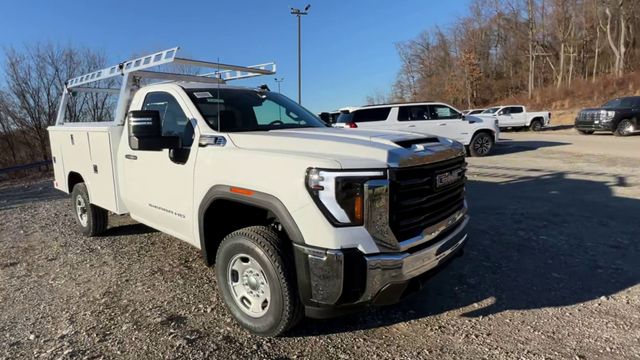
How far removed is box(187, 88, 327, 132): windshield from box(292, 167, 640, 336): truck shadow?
1880 mm

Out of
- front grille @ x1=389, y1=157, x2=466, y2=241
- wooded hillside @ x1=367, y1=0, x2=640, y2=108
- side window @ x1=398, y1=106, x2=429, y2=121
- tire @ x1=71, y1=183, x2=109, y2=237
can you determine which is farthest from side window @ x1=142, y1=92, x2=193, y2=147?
wooded hillside @ x1=367, y1=0, x2=640, y2=108

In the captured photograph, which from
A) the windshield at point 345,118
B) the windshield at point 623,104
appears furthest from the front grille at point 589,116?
the windshield at point 345,118

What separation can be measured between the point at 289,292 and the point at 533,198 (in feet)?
20.5

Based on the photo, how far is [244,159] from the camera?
318cm

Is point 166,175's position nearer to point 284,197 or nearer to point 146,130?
point 146,130

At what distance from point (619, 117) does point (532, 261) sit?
19.7m

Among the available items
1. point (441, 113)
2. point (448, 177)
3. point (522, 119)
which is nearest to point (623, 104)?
point (522, 119)

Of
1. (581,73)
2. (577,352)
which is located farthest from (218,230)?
(581,73)

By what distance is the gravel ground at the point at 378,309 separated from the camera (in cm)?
309

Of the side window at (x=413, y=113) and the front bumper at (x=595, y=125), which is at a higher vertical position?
the side window at (x=413, y=113)

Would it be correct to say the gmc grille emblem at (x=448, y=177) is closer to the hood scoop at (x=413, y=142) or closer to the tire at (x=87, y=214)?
the hood scoop at (x=413, y=142)

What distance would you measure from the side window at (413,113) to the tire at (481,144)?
202 cm

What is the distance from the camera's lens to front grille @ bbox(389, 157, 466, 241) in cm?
276

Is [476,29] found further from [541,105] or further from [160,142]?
[160,142]
